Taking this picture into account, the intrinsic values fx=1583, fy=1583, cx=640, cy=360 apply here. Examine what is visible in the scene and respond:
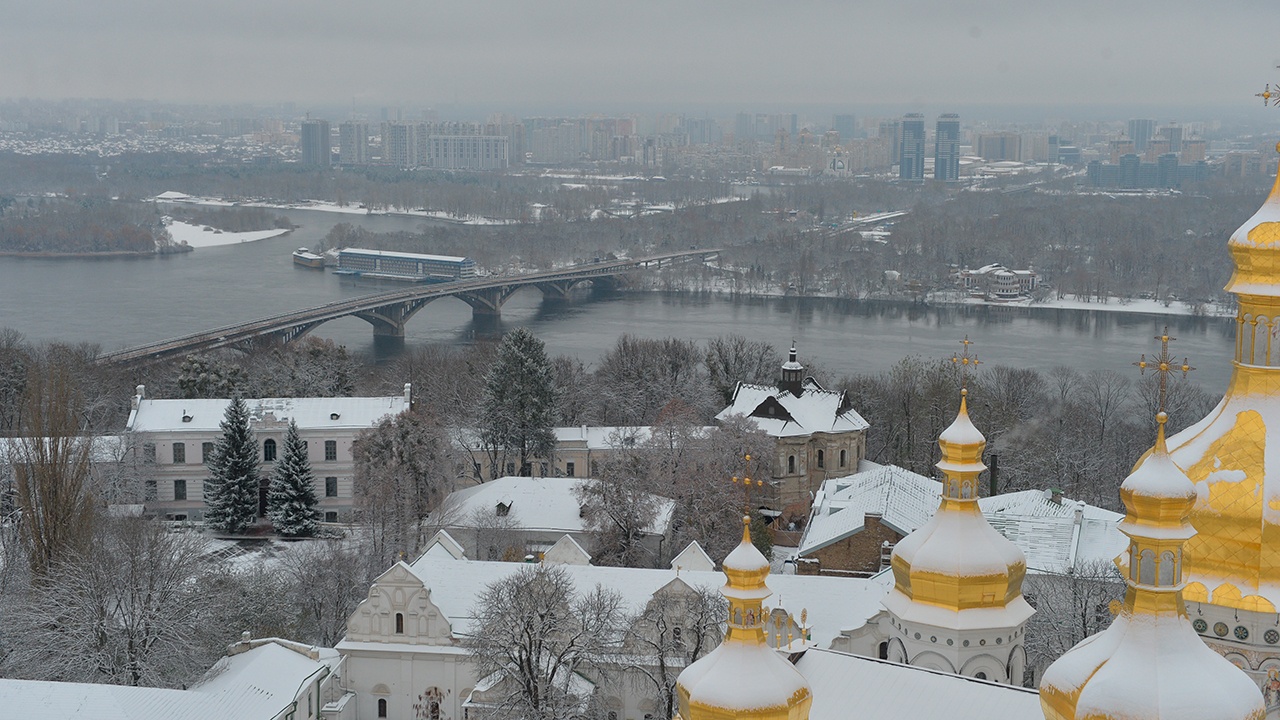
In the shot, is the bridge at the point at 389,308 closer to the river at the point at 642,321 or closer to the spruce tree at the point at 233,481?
the river at the point at 642,321

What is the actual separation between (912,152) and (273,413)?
126060 millimetres

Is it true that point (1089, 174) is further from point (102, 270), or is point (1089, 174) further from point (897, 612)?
point (897, 612)

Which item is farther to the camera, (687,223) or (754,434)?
(687,223)

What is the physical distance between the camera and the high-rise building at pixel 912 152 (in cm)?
14462

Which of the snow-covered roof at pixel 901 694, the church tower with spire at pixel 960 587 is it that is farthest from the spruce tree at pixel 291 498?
the snow-covered roof at pixel 901 694

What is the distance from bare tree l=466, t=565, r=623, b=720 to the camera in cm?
1469

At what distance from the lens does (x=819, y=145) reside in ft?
573

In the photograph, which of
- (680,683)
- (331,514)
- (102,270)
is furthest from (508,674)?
(102,270)

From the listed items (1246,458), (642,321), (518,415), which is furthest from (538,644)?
(642,321)

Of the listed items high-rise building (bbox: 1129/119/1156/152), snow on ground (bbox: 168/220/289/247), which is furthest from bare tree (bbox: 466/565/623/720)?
high-rise building (bbox: 1129/119/1156/152)

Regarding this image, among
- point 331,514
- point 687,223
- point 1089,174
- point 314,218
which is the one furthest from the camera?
point 1089,174

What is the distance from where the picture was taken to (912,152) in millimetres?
146375

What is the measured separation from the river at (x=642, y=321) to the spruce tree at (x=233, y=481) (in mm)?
19656

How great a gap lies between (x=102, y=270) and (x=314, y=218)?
1576 inches
